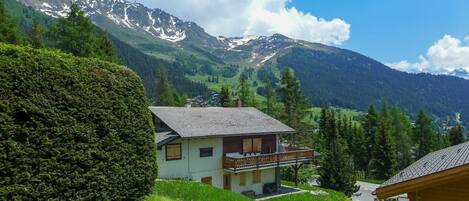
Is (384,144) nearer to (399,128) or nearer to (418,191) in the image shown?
(399,128)

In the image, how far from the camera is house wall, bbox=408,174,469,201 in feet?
28.1

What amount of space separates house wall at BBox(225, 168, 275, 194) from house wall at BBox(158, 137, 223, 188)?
1.41m

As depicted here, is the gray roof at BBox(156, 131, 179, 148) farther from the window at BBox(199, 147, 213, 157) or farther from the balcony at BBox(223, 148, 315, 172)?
the balcony at BBox(223, 148, 315, 172)

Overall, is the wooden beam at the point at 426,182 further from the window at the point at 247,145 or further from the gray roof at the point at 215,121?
the window at the point at 247,145

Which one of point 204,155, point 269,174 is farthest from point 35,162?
point 269,174

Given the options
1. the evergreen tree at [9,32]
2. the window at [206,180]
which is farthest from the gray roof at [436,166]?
the evergreen tree at [9,32]

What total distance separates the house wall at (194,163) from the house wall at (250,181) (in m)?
1.41

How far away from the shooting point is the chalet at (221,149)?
33625mm

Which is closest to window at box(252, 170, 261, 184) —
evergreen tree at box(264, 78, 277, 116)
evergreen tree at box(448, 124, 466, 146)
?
evergreen tree at box(264, 78, 277, 116)

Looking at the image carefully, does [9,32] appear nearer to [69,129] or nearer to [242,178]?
[242,178]

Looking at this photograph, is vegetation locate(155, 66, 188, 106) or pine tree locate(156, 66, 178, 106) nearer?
pine tree locate(156, 66, 178, 106)

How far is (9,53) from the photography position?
9.74 m

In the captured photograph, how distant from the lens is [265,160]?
36.4 meters

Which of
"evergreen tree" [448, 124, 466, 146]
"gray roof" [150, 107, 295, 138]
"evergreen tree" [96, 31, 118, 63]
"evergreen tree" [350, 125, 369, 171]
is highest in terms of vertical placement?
"evergreen tree" [96, 31, 118, 63]
